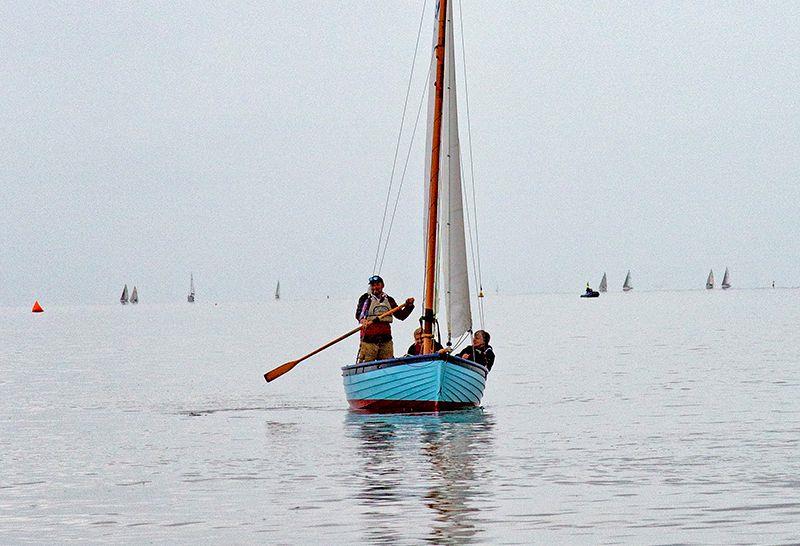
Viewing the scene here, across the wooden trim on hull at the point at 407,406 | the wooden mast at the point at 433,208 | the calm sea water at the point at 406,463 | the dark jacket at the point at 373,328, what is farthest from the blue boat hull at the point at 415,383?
the wooden mast at the point at 433,208

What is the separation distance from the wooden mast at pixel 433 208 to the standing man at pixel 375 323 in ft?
2.29

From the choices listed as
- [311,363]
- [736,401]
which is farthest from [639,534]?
[311,363]

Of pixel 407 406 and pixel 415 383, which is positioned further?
pixel 407 406

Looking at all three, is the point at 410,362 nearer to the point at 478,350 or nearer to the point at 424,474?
the point at 478,350

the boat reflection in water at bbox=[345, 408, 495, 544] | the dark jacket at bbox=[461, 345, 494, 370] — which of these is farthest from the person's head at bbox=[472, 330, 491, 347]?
the boat reflection in water at bbox=[345, 408, 495, 544]

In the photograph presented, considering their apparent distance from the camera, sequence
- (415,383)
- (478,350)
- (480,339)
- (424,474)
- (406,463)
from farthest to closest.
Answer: (478,350), (480,339), (415,383), (406,463), (424,474)

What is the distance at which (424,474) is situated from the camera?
72.0 ft

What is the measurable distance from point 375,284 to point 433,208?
2501 millimetres

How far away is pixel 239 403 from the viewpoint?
134 feet

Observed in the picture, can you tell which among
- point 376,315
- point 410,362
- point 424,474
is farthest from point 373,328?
point 424,474

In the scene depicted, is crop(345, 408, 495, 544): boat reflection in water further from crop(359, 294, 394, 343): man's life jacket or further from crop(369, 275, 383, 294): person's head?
crop(369, 275, 383, 294): person's head

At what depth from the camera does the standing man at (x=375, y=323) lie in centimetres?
3203

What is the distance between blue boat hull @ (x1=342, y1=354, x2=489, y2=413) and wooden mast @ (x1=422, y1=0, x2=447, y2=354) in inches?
41.2

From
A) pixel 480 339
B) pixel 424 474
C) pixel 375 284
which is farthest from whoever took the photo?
pixel 480 339
